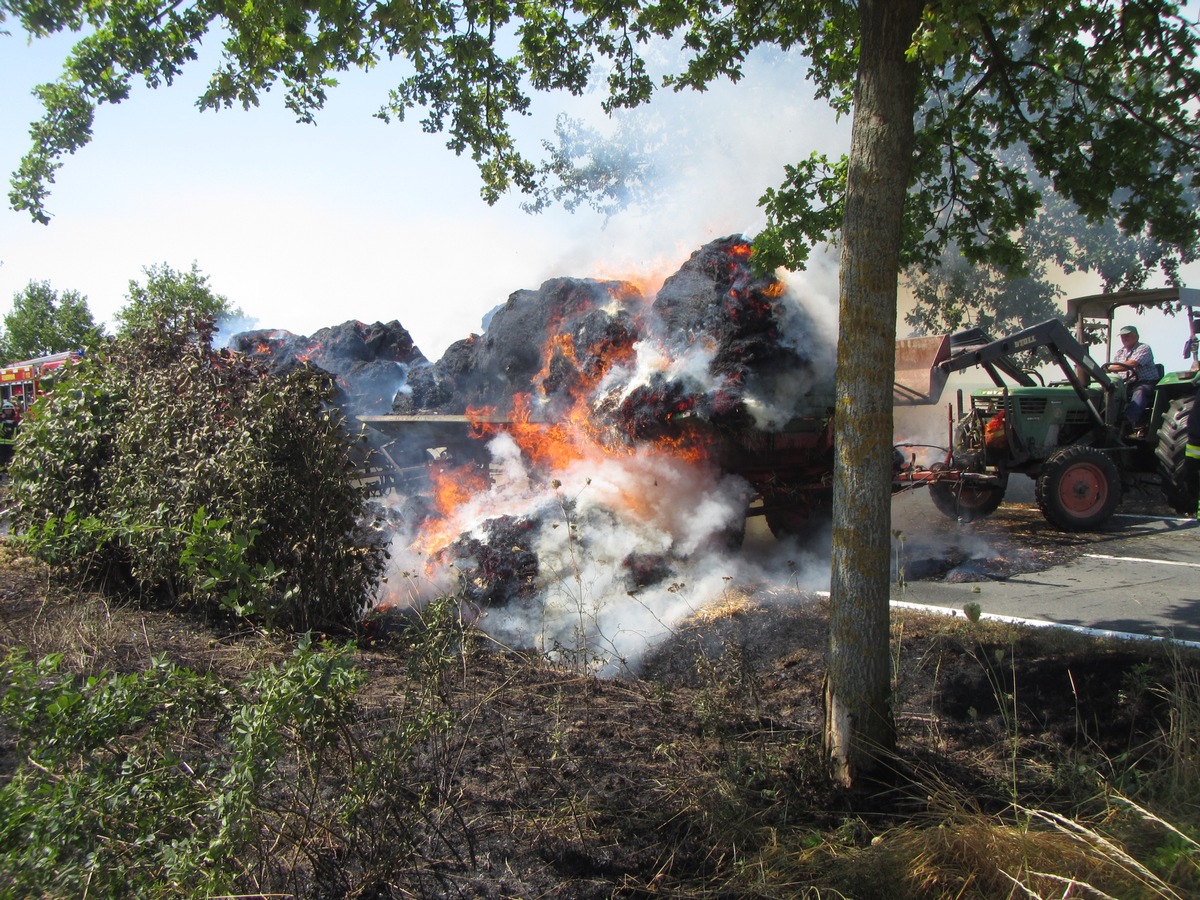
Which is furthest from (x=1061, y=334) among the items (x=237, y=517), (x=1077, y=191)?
(x=237, y=517)

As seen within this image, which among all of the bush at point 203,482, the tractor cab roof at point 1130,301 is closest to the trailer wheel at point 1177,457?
the tractor cab roof at point 1130,301

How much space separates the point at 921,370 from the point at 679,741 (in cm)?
865

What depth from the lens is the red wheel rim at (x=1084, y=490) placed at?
10.4m

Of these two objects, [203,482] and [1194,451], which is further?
[1194,451]

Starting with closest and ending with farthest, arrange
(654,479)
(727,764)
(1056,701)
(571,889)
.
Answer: (571,889), (727,764), (1056,701), (654,479)

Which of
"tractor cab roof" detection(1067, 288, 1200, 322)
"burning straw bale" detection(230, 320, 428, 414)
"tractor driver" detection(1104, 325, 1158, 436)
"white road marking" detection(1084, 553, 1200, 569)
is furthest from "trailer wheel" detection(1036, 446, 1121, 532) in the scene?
"burning straw bale" detection(230, 320, 428, 414)

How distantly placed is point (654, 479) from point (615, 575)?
1.34 m

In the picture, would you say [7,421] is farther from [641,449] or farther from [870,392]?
[870,392]

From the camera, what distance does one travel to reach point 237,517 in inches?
214

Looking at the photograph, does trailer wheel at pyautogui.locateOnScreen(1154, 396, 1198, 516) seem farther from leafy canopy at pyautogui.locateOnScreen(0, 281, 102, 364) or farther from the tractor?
leafy canopy at pyautogui.locateOnScreen(0, 281, 102, 364)

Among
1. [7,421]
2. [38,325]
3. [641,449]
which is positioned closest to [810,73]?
[641,449]

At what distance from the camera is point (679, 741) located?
408 centimetres

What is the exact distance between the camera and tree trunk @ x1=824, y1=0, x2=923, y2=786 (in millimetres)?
3602

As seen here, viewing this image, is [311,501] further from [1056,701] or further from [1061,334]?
[1061,334]
